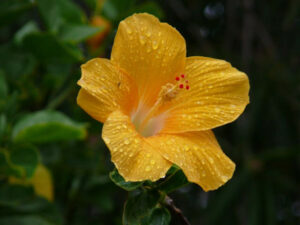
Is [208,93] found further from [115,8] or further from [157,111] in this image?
[115,8]

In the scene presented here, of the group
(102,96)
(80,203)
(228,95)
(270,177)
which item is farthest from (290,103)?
(102,96)

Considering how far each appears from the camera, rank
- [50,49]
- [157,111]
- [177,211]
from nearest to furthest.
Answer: [177,211], [157,111], [50,49]

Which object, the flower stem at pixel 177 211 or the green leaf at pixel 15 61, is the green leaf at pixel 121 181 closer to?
the flower stem at pixel 177 211

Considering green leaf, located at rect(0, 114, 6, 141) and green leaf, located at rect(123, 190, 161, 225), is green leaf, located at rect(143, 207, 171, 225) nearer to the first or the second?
green leaf, located at rect(123, 190, 161, 225)

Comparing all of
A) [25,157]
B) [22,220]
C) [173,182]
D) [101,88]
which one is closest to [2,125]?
[25,157]

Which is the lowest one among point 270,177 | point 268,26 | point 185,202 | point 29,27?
point 185,202

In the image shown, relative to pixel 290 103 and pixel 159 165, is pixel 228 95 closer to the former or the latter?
pixel 159 165

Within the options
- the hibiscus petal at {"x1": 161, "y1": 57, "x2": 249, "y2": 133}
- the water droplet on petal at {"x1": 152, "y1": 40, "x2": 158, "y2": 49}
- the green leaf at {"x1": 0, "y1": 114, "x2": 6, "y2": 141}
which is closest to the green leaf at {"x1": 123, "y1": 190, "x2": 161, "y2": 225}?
the hibiscus petal at {"x1": 161, "y1": 57, "x2": 249, "y2": 133}
